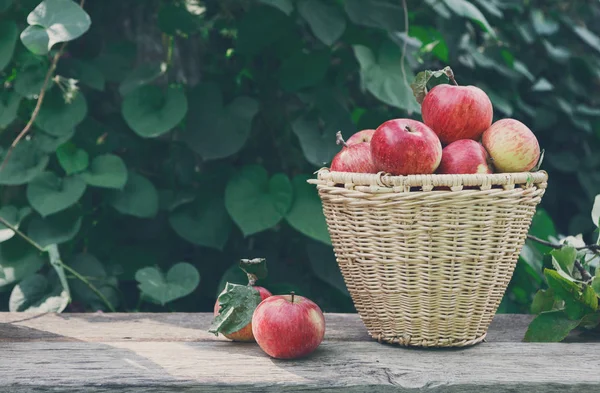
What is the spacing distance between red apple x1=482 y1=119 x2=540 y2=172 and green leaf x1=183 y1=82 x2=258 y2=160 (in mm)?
740

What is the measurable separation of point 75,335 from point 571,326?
910mm

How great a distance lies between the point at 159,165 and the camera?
1.90 m

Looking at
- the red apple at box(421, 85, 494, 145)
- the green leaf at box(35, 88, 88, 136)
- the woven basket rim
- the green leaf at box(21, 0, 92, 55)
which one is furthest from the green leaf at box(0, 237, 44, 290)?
the red apple at box(421, 85, 494, 145)

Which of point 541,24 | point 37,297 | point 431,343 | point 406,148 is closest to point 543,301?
point 431,343

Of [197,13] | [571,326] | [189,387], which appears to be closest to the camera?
[189,387]

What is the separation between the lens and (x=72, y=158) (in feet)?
5.31

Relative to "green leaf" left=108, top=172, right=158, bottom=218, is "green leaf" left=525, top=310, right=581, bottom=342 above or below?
below

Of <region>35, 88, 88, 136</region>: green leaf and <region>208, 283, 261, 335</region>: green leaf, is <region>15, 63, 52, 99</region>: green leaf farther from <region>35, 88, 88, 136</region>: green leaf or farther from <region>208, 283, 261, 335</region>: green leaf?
<region>208, 283, 261, 335</region>: green leaf

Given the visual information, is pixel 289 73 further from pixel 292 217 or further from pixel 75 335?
pixel 75 335

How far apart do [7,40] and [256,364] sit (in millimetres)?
1038

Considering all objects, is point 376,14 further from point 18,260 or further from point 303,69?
point 18,260

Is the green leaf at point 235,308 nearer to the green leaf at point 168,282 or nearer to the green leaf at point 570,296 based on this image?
the green leaf at point 168,282

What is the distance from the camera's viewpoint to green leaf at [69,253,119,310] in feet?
5.55

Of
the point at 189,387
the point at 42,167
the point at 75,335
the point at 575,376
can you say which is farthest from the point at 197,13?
the point at 575,376
